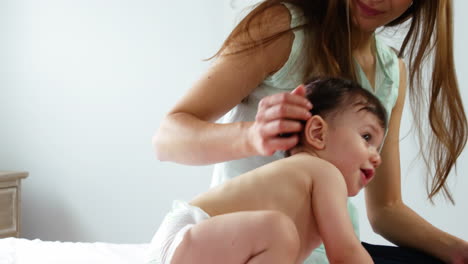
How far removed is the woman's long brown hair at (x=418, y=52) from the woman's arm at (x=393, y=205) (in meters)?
0.07

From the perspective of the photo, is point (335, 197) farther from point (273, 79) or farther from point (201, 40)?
point (201, 40)

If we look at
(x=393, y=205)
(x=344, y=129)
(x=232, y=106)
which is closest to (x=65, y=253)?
(x=232, y=106)

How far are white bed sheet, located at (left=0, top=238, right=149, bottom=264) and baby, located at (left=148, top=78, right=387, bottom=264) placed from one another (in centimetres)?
68

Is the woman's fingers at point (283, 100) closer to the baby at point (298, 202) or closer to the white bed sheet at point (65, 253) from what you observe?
the baby at point (298, 202)

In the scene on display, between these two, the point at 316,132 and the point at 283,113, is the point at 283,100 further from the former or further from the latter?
the point at 316,132

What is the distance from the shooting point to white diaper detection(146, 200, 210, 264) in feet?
3.33

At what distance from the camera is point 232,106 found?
133 cm

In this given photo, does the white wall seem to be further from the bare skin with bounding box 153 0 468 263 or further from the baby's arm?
the baby's arm

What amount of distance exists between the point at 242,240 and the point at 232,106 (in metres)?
0.45

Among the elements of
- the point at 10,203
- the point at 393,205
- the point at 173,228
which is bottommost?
the point at 10,203

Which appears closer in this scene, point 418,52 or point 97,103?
point 418,52

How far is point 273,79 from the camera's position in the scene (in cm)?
139

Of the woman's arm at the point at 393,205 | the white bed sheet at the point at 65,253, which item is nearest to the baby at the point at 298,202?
the woman's arm at the point at 393,205

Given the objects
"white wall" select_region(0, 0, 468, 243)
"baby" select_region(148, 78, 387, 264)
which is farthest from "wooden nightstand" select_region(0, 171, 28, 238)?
"baby" select_region(148, 78, 387, 264)
